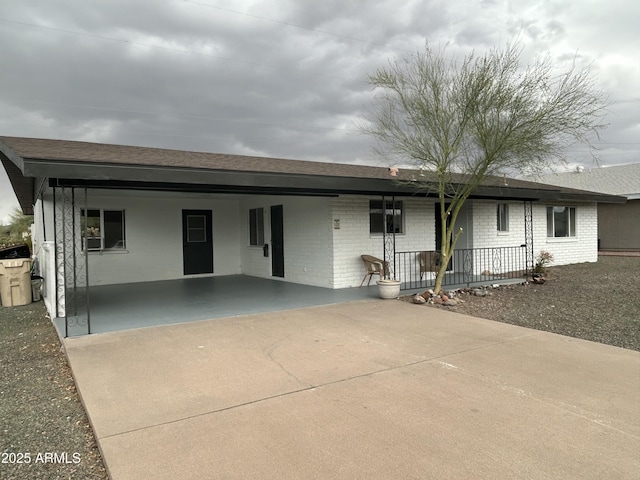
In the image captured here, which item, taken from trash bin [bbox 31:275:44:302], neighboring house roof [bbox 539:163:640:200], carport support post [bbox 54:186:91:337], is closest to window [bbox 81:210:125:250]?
carport support post [bbox 54:186:91:337]

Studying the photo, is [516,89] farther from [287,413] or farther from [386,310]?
[287,413]

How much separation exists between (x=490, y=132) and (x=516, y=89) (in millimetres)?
885

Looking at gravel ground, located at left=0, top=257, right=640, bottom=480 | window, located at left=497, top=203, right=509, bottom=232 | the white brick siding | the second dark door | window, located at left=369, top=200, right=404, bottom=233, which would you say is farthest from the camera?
window, located at left=497, top=203, right=509, bottom=232

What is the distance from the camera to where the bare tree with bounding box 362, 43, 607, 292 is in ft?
26.3

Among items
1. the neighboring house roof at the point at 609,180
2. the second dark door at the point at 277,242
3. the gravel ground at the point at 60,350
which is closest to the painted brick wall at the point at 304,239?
the second dark door at the point at 277,242

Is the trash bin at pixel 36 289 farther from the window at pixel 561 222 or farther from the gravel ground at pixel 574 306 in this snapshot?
the window at pixel 561 222

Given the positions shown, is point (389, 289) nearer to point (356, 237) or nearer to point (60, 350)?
point (356, 237)

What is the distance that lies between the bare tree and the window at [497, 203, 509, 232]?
16.4 feet

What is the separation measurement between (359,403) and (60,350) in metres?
4.56

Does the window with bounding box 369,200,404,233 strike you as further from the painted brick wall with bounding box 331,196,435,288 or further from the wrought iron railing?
the wrought iron railing

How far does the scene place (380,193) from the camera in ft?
32.6

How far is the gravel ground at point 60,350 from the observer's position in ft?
10.2

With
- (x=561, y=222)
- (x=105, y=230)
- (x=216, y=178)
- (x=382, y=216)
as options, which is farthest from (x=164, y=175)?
(x=561, y=222)

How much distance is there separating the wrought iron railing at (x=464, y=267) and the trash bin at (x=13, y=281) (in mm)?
8819
